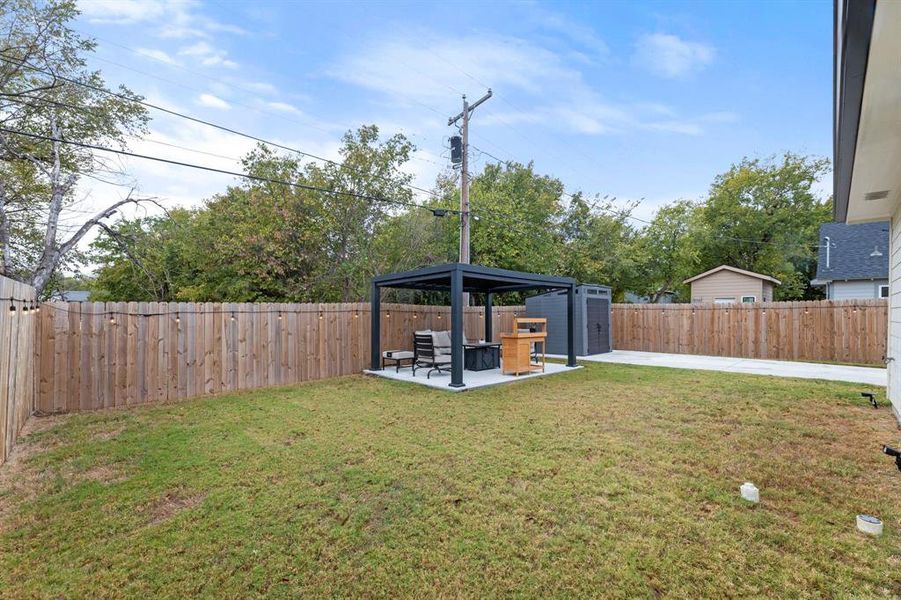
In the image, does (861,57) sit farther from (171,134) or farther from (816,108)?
(816,108)

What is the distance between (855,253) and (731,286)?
395 centimetres

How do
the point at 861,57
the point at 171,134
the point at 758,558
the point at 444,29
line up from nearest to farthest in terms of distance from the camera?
the point at 861,57, the point at 758,558, the point at 171,134, the point at 444,29

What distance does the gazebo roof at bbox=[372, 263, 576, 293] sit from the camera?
23.7 feet

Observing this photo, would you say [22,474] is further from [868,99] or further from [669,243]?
[669,243]

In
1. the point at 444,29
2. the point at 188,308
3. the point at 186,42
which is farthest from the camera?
the point at 444,29

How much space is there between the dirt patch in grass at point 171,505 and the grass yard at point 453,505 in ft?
0.05

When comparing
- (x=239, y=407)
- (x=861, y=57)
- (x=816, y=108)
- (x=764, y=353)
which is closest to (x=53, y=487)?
(x=239, y=407)

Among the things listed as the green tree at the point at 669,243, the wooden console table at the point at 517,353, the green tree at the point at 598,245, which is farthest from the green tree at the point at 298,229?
the green tree at the point at 669,243

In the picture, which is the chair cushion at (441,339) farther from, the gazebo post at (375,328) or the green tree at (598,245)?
the green tree at (598,245)

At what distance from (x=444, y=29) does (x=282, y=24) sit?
3.44m

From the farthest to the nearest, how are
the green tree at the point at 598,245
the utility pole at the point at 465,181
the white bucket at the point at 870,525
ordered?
1. the green tree at the point at 598,245
2. the utility pole at the point at 465,181
3. the white bucket at the point at 870,525

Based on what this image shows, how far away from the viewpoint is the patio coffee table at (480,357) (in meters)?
8.95

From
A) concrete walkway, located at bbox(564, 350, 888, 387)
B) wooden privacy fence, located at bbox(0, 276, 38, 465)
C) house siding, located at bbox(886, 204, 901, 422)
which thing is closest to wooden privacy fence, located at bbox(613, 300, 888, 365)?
concrete walkway, located at bbox(564, 350, 888, 387)

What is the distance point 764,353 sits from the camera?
1095 cm
